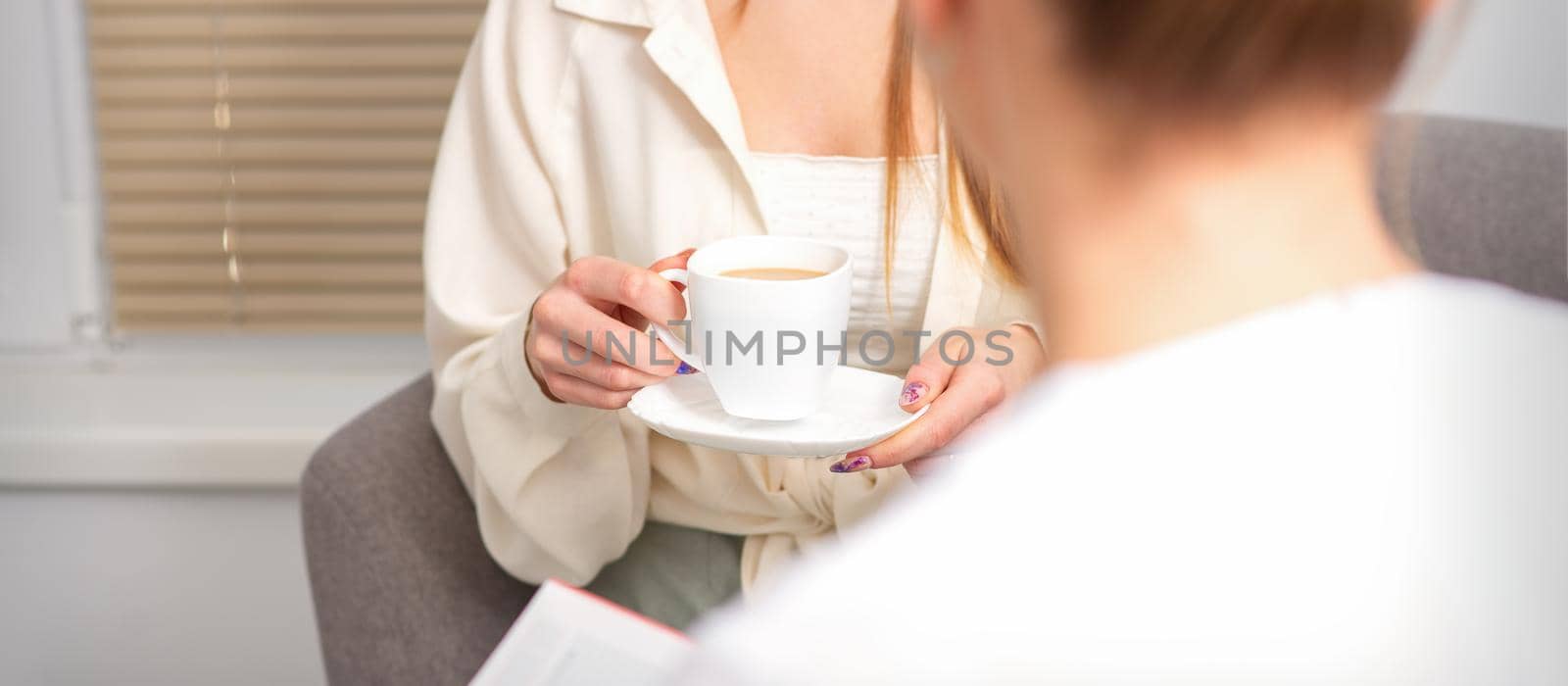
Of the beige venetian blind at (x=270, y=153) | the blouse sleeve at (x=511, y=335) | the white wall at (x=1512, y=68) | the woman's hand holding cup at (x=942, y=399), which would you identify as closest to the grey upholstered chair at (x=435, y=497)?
the blouse sleeve at (x=511, y=335)

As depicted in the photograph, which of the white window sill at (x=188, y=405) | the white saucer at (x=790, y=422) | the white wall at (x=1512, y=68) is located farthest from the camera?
the white window sill at (x=188, y=405)

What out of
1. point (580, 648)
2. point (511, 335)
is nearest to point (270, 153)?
point (511, 335)

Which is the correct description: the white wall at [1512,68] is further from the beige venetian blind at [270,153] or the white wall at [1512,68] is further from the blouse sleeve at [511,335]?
the beige venetian blind at [270,153]

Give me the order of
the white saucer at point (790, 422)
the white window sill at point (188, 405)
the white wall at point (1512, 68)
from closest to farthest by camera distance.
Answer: the white saucer at point (790, 422), the white wall at point (1512, 68), the white window sill at point (188, 405)

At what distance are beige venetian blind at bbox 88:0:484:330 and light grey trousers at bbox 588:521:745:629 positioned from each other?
73cm

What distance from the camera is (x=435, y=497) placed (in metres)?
1.14

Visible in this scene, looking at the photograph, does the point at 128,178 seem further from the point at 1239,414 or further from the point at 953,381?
the point at 1239,414

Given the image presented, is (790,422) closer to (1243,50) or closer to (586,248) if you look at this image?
(586,248)

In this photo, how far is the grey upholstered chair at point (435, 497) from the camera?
1.07m

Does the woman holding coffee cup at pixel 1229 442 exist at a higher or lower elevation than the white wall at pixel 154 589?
higher

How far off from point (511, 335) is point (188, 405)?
89 centimetres

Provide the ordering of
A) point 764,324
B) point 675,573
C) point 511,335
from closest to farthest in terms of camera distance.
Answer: point 764,324, point 511,335, point 675,573

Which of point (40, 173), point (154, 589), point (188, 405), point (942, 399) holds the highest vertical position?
point (942, 399)

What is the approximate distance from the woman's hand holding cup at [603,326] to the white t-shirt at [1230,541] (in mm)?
474
